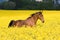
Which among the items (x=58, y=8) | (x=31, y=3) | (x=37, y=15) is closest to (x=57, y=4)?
(x=58, y=8)

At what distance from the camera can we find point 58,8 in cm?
5181

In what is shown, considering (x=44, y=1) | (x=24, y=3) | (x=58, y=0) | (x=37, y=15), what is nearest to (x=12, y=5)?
(x=24, y=3)

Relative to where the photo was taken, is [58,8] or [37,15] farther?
[58,8]

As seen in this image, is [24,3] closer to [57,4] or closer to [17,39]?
[57,4]

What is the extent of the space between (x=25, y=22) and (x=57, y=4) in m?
40.0

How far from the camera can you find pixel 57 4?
174 ft

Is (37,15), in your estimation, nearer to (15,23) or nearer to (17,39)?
(15,23)

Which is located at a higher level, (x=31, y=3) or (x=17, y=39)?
(x=17, y=39)

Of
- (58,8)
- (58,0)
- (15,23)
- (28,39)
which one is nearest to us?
(28,39)

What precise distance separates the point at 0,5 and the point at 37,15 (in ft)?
127

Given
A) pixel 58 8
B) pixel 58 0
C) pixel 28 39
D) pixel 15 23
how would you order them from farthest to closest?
pixel 58 0 → pixel 58 8 → pixel 15 23 → pixel 28 39

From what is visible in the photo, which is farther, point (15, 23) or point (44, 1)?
point (44, 1)

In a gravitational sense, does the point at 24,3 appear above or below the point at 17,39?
below

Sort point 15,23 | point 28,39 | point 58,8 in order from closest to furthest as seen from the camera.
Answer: point 28,39, point 15,23, point 58,8
